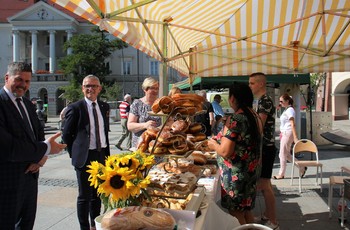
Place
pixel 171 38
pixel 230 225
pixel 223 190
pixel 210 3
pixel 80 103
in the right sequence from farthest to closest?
pixel 171 38 < pixel 210 3 < pixel 80 103 < pixel 223 190 < pixel 230 225

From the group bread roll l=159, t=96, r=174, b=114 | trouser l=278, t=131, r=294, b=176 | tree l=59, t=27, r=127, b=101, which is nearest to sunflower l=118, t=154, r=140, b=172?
bread roll l=159, t=96, r=174, b=114

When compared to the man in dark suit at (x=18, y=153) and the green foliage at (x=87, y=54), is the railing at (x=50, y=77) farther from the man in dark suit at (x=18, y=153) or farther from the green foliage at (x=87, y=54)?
the man in dark suit at (x=18, y=153)

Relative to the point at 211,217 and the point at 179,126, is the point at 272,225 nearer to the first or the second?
the point at 211,217

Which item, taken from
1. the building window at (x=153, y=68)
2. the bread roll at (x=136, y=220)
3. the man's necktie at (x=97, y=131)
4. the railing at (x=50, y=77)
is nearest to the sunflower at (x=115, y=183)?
the bread roll at (x=136, y=220)

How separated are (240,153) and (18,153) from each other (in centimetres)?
191

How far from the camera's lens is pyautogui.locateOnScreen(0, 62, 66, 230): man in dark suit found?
2576mm

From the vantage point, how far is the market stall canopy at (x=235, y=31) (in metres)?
4.21

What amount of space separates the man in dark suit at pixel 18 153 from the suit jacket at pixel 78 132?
84 centimetres

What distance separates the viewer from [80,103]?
3986mm

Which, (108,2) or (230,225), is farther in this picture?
A: (108,2)

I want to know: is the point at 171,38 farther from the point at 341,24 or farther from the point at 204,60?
the point at 341,24

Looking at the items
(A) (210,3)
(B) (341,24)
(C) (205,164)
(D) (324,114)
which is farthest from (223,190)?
(D) (324,114)

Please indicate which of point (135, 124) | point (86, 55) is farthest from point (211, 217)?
point (86, 55)

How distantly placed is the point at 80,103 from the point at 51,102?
56.7 meters
